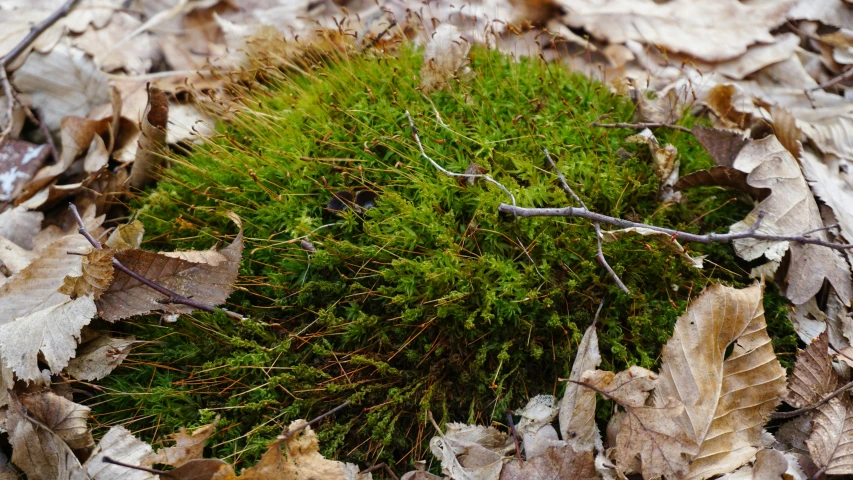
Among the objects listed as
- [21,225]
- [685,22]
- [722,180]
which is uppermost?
[685,22]

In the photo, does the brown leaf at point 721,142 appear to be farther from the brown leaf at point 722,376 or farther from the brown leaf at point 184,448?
the brown leaf at point 184,448

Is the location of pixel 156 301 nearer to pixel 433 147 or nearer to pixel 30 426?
pixel 30 426

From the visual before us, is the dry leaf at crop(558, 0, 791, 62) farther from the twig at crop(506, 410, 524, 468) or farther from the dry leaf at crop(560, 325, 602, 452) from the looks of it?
the twig at crop(506, 410, 524, 468)

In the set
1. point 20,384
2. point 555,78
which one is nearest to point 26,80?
point 20,384

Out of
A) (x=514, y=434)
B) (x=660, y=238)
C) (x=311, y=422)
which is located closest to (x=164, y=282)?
(x=311, y=422)

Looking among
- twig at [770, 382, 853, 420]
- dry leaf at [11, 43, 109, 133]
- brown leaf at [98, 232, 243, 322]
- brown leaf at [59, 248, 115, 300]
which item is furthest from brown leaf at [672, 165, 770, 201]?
dry leaf at [11, 43, 109, 133]

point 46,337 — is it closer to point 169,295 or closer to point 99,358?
point 99,358

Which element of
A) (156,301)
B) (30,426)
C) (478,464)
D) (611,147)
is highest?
(611,147)
